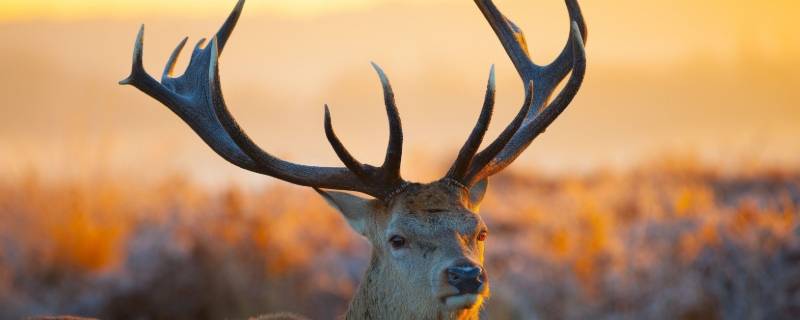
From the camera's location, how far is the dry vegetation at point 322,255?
8.53 meters

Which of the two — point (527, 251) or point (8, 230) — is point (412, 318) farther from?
point (8, 230)

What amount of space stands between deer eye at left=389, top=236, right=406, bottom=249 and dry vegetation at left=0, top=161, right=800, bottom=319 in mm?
4012

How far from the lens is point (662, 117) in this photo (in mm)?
30938

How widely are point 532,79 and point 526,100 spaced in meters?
0.70

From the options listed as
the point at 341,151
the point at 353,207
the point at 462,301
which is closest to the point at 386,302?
the point at 462,301

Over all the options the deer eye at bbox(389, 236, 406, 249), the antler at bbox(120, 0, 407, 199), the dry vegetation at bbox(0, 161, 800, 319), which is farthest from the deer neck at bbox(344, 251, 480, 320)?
the dry vegetation at bbox(0, 161, 800, 319)

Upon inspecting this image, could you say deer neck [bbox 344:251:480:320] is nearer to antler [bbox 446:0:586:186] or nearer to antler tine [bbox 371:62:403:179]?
antler tine [bbox 371:62:403:179]

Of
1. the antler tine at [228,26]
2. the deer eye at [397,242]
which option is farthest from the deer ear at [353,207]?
the antler tine at [228,26]

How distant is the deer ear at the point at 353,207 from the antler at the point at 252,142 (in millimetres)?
121

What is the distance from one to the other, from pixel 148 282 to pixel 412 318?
5.24 m

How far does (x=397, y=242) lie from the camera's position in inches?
181

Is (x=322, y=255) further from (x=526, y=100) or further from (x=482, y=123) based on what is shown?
(x=482, y=123)

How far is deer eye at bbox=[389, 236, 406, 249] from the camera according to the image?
4586mm

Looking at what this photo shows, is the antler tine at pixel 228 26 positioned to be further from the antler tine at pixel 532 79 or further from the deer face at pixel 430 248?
the antler tine at pixel 532 79
